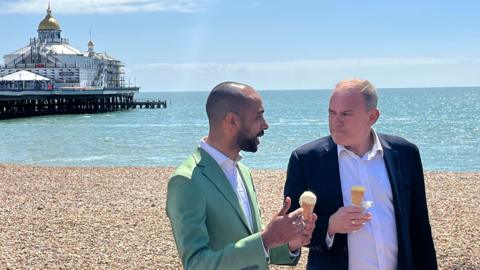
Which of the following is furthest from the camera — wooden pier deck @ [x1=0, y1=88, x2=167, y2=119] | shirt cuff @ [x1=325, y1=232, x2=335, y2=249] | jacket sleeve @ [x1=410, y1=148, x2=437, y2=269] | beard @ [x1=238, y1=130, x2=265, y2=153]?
wooden pier deck @ [x1=0, y1=88, x2=167, y2=119]

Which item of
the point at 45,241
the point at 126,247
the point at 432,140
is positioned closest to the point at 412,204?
the point at 126,247

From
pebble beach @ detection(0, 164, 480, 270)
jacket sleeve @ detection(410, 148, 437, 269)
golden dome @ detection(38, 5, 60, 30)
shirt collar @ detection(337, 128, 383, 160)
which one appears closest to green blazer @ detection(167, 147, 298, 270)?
shirt collar @ detection(337, 128, 383, 160)

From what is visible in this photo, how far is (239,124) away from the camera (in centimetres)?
267

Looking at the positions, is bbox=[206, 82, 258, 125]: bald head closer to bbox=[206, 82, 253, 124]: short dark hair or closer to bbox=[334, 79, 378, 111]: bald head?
bbox=[206, 82, 253, 124]: short dark hair

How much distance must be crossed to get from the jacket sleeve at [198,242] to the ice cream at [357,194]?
0.52 meters

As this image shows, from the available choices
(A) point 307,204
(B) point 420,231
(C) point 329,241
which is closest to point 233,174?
(A) point 307,204

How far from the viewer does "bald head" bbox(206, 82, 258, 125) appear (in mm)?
2674

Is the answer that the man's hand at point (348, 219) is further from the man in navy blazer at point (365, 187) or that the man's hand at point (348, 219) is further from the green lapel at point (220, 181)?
the green lapel at point (220, 181)

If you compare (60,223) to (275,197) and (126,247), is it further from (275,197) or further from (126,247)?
(275,197)

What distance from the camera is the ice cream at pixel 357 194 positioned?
277 centimetres

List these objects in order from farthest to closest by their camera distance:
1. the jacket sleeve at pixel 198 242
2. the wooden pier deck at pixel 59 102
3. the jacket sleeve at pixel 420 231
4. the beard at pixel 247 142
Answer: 1. the wooden pier deck at pixel 59 102
2. the jacket sleeve at pixel 420 231
3. the beard at pixel 247 142
4. the jacket sleeve at pixel 198 242

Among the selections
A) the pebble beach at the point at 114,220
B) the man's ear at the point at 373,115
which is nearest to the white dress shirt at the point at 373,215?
the man's ear at the point at 373,115

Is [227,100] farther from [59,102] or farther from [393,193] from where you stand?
[59,102]

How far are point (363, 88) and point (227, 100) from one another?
752 millimetres
